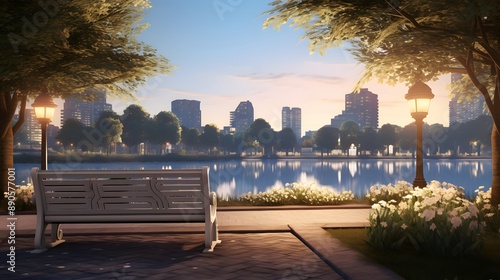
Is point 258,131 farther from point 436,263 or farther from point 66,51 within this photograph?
point 436,263

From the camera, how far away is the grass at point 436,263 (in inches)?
234

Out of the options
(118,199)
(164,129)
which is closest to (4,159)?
(118,199)

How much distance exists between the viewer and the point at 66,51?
13711mm

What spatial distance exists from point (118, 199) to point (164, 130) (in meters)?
121

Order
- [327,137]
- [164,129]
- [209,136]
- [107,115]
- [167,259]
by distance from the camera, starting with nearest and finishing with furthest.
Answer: [167,259] < [107,115] < [164,129] < [209,136] < [327,137]

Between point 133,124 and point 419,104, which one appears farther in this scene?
point 133,124

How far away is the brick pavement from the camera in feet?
20.2

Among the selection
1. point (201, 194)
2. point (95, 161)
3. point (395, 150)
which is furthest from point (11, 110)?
point (395, 150)

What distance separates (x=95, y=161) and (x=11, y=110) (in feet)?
343

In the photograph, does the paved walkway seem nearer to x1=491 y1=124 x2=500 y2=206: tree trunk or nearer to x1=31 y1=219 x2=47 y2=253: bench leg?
x1=31 y1=219 x2=47 y2=253: bench leg

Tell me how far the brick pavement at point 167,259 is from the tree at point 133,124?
114685mm

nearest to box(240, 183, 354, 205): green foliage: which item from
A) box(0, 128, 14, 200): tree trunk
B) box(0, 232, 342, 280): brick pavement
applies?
box(0, 232, 342, 280): brick pavement

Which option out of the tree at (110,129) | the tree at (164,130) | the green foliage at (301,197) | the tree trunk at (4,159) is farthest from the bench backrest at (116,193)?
the tree at (164,130)

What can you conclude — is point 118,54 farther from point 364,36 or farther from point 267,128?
point 267,128
